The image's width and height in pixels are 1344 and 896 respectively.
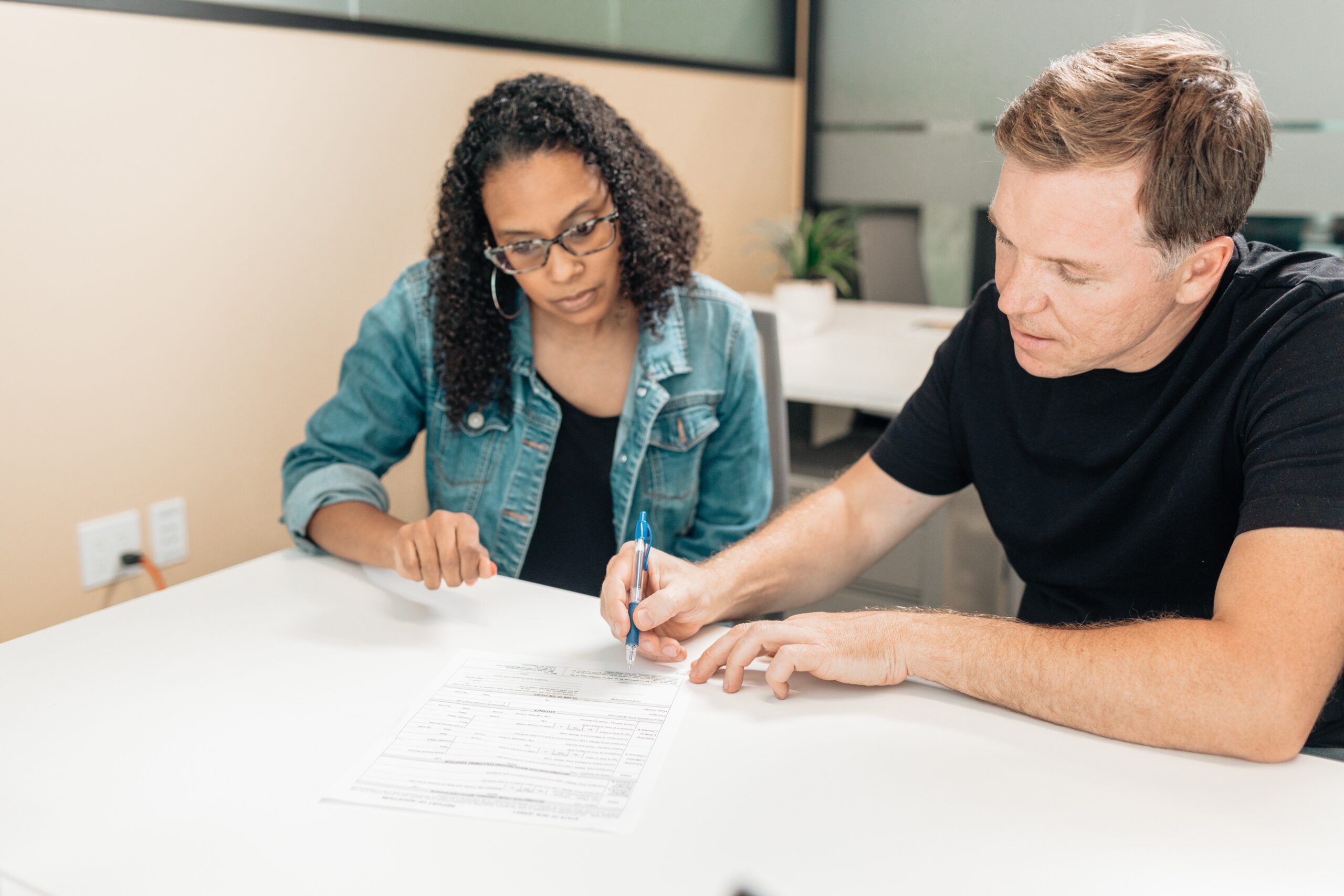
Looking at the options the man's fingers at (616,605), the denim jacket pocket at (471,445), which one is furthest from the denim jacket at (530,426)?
the man's fingers at (616,605)

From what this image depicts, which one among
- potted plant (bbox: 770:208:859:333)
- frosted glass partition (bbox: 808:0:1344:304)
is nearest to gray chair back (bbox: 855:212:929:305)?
frosted glass partition (bbox: 808:0:1344:304)

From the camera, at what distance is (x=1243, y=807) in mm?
817

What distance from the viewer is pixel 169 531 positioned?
6.23ft

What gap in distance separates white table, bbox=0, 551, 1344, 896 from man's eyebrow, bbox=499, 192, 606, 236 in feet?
1.97

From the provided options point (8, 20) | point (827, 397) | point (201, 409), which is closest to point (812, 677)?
point (827, 397)

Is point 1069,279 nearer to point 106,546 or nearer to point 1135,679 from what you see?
point 1135,679

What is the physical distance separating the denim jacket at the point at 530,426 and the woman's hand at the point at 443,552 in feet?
0.81

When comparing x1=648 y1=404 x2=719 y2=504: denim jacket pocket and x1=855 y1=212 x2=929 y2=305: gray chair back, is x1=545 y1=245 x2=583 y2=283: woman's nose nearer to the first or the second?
x1=648 y1=404 x2=719 y2=504: denim jacket pocket

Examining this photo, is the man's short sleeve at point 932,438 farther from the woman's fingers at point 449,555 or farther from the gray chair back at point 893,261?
the gray chair back at point 893,261

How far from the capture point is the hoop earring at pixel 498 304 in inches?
59.8

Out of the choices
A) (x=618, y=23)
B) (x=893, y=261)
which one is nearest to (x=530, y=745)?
(x=618, y=23)

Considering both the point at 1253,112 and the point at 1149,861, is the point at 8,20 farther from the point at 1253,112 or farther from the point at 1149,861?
the point at 1149,861

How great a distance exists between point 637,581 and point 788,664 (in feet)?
0.62

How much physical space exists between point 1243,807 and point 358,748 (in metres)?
0.73
